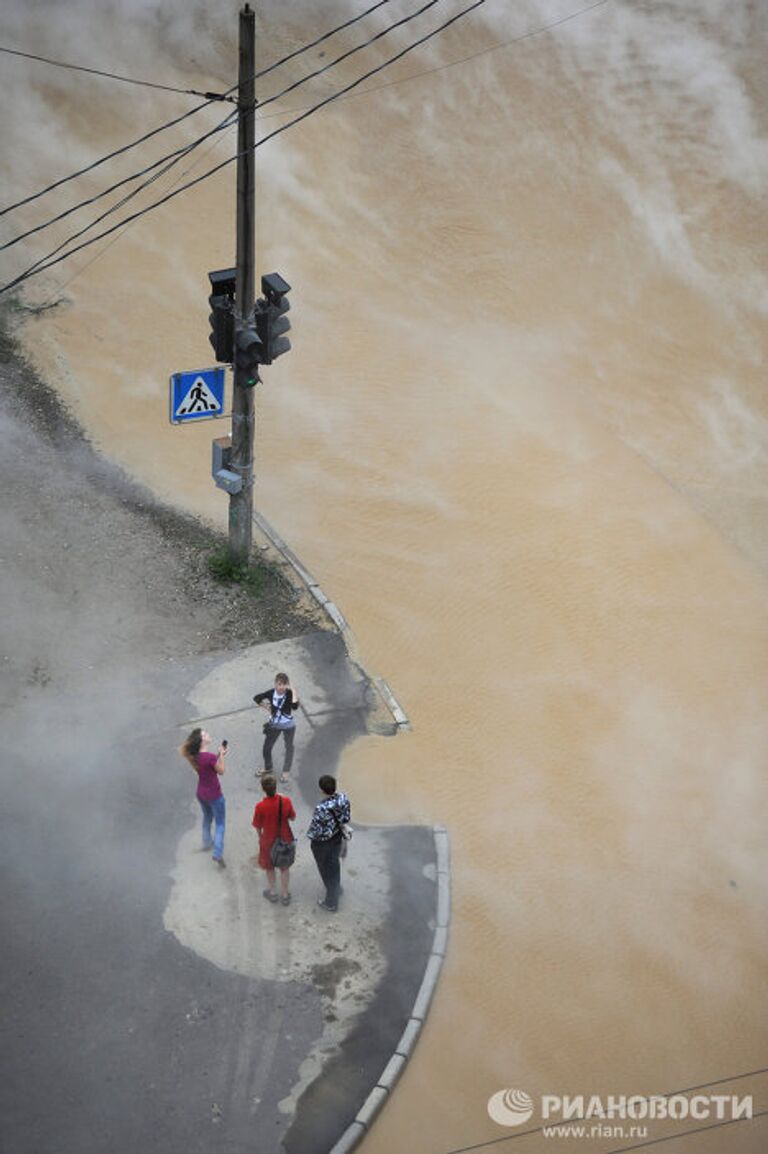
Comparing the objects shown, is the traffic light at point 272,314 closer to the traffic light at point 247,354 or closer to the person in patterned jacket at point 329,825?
the traffic light at point 247,354

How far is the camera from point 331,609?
13766 millimetres

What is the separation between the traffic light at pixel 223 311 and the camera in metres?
12.1

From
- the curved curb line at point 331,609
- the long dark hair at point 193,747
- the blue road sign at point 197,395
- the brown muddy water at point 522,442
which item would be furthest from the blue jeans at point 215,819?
the blue road sign at point 197,395

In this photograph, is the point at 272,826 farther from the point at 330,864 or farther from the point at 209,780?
the point at 209,780

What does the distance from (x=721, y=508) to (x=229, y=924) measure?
29.5 ft

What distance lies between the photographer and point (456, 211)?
20.6 meters

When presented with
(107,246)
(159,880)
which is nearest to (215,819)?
(159,880)

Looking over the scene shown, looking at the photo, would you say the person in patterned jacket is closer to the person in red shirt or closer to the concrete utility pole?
the person in red shirt

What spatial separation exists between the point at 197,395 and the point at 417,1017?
656 cm

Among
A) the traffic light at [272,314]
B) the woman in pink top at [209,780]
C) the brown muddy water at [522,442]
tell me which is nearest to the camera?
the woman in pink top at [209,780]

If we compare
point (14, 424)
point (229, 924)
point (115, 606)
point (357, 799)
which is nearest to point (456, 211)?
point (14, 424)

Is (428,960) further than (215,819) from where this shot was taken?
No

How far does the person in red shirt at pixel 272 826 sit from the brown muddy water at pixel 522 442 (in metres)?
1.35

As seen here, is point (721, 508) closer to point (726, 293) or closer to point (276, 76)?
point (726, 293)
